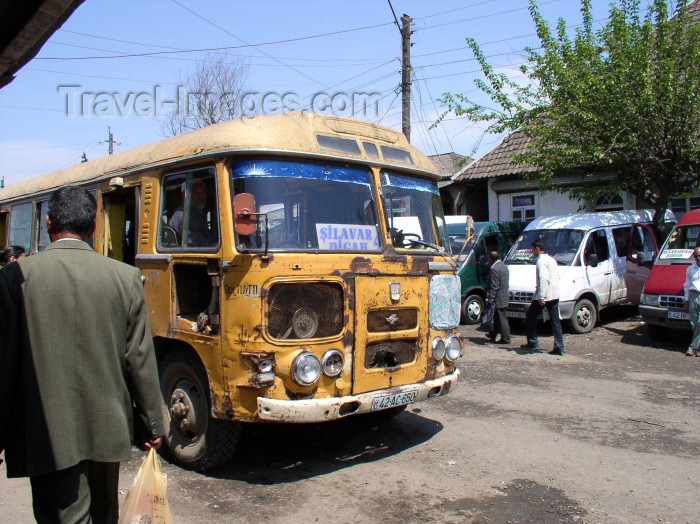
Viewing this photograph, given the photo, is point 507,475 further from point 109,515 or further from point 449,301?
point 109,515

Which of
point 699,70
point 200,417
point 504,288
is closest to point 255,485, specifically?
point 200,417

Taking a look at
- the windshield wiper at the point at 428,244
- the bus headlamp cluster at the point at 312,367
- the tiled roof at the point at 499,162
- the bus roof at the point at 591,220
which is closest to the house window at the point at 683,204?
the bus roof at the point at 591,220

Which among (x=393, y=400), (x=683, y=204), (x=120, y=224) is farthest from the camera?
(x=683, y=204)

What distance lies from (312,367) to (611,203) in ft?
50.5

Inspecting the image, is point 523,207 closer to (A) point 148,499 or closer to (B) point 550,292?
(B) point 550,292

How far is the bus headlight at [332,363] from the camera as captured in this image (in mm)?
4582

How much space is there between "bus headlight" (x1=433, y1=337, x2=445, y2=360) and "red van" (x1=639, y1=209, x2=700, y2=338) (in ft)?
21.5

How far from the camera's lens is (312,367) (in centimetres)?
448

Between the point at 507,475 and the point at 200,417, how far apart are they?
2.48 m

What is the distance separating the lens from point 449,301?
555 centimetres

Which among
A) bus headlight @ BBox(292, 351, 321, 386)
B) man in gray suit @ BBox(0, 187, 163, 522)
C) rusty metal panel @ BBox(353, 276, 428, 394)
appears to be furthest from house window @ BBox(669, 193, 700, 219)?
man in gray suit @ BBox(0, 187, 163, 522)

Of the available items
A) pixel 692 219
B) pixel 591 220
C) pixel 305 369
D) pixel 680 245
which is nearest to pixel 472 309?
pixel 591 220

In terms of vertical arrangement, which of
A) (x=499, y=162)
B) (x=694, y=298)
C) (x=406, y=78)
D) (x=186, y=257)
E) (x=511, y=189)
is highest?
(x=406, y=78)

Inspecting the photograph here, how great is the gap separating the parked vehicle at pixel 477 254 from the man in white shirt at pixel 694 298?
4321 mm
